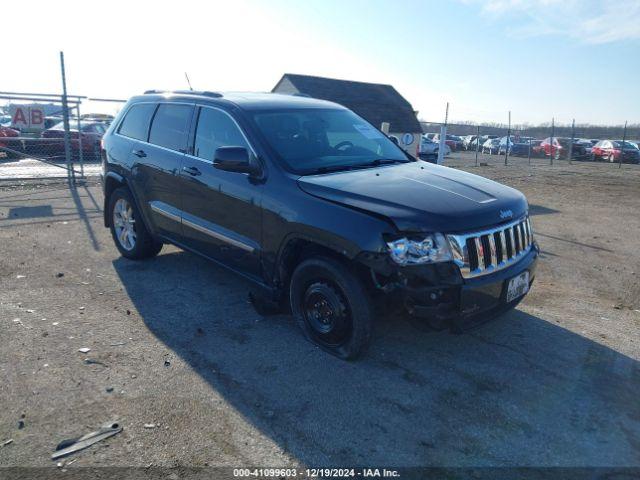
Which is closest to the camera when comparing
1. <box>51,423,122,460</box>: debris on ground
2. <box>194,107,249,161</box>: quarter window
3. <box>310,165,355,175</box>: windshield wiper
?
<box>51,423,122,460</box>: debris on ground

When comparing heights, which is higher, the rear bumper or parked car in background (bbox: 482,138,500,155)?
parked car in background (bbox: 482,138,500,155)

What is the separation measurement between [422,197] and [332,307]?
1016 mm

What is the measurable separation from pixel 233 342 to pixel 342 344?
36.6 inches

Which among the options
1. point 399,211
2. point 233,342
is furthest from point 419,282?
point 233,342

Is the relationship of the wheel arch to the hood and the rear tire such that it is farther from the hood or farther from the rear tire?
the rear tire

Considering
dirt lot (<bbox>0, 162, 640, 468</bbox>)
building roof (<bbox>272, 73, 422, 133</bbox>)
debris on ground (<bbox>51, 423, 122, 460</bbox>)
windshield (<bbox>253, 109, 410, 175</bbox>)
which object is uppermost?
building roof (<bbox>272, 73, 422, 133</bbox>)

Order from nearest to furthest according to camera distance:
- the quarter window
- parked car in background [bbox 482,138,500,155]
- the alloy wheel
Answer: the quarter window
the alloy wheel
parked car in background [bbox 482,138,500,155]

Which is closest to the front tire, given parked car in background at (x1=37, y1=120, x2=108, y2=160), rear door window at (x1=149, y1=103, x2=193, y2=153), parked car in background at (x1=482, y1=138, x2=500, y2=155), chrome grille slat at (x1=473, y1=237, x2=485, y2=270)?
chrome grille slat at (x1=473, y1=237, x2=485, y2=270)

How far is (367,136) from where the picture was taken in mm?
5117

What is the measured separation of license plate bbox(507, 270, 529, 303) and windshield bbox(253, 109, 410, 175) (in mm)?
1575

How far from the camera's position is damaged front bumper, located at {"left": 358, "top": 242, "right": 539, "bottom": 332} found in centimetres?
331

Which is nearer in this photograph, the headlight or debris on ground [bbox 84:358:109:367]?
the headlight

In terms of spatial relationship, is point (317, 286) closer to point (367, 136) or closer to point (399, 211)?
point (399, 211)

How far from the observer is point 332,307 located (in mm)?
3752
